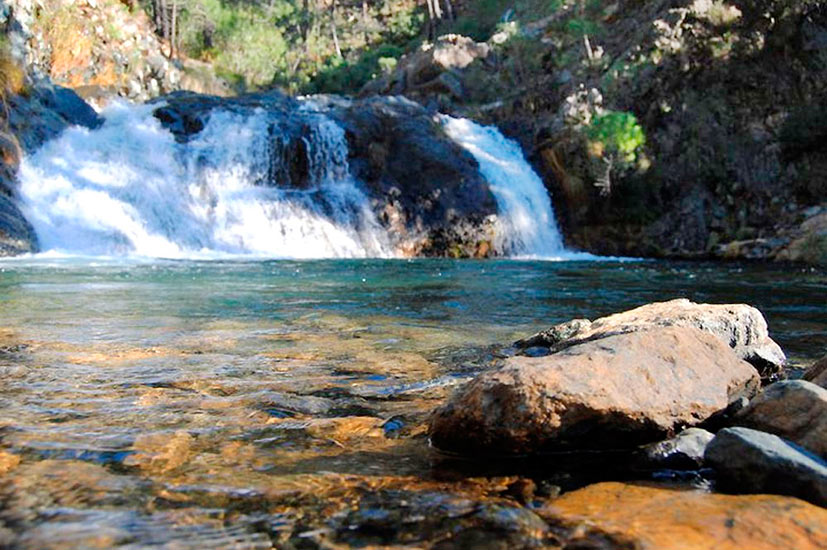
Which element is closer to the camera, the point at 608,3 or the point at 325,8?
the point at 608,3

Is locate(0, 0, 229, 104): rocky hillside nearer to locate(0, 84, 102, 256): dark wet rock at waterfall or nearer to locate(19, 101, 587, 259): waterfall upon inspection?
locate(0, 84, 102, 256): dark wet rock at waterfall

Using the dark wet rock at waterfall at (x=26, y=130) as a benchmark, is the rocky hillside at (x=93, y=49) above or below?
above

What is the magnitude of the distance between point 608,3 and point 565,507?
99.6 ft

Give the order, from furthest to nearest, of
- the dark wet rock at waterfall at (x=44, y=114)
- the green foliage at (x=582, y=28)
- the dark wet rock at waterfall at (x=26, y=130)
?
1. the green foliage at (x=582, y=28)
2. the dark wet rock at waterfall at (x=44, y=114)
3. the dark wet rock at waterfall at (x=26, y=130)

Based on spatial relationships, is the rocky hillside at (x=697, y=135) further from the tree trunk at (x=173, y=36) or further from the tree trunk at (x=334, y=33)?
the tree trunk at (x=334, y=33)

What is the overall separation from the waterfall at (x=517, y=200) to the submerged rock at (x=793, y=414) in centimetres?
1650

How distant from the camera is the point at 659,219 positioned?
20281 millimetres

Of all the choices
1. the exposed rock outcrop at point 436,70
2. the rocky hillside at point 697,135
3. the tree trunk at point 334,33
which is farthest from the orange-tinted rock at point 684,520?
the tree trunk at point 334,33

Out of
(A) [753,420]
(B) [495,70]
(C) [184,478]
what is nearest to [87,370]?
(C) [184,478]

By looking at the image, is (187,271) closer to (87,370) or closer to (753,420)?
(87,370)

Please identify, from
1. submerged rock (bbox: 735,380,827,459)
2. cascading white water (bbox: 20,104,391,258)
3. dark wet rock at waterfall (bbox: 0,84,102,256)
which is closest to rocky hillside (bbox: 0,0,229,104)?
dark wet rock at waterfall (bbox: 0,84,102,256)

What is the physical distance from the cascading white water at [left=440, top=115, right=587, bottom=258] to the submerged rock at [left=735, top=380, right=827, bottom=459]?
16502mm

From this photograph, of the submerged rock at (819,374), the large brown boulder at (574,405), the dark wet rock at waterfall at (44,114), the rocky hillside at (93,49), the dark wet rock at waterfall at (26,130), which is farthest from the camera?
the rocky hillside at (93,49)

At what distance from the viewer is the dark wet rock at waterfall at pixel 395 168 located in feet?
62.3
